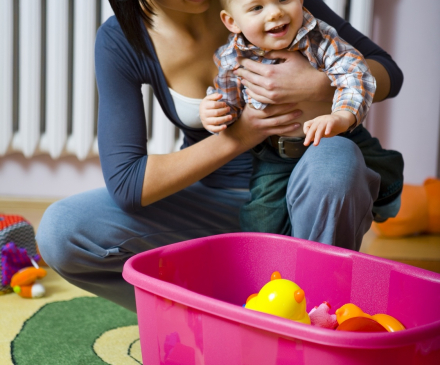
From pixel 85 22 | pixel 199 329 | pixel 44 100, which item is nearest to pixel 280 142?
pixel 199 329

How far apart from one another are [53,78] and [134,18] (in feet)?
3.64

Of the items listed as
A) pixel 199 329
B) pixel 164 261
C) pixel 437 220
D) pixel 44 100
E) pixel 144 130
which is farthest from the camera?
pixel 44 100

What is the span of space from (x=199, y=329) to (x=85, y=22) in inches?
62.6

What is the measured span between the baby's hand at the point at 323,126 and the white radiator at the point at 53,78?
1.24 meters

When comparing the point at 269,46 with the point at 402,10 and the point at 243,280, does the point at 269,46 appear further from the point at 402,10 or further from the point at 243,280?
the point at 402,10

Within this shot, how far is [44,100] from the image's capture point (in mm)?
2143

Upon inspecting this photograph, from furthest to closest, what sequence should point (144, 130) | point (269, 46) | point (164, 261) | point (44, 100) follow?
point (44, 100), point (144, 130), point (269, 46), point (164, 261)

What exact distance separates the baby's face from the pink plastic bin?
12.5 inches

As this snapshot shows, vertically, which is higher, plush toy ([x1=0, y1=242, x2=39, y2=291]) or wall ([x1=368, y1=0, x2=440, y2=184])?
wall ([x1=368, y1=0, x2=440, y2=184])

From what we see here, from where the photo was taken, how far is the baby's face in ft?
2.70

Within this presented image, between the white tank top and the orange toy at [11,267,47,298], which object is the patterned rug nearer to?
the orange toy at [11,267,47,298]

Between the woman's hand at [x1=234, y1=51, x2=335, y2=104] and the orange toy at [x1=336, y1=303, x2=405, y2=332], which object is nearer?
the orange toy at [x1=336, y1=303, x2=405, y2=332]

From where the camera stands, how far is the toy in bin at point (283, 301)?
27.2 inches

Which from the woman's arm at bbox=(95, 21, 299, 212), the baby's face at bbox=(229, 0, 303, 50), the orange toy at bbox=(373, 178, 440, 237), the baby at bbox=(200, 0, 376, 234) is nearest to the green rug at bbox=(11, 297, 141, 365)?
the woman's arm at bbox=(95, 21, 299, 212)
